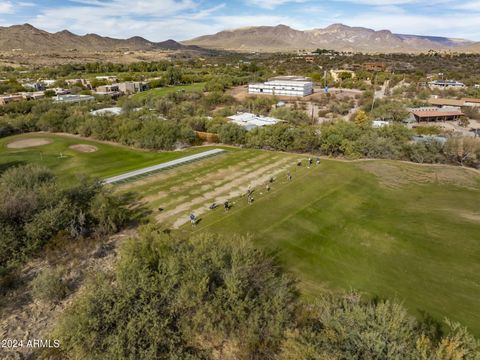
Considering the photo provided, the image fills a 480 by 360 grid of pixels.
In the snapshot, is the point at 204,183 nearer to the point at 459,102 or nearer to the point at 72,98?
the point at 72,98

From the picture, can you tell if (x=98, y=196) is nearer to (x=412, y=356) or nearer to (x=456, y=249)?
(x=412, y=356)

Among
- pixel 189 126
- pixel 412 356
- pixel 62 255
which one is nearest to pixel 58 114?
pixel 189 126

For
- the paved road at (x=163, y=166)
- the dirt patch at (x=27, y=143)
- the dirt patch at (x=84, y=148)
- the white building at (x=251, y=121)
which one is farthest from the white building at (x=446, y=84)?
the dirt patch at (x=27, y=143)

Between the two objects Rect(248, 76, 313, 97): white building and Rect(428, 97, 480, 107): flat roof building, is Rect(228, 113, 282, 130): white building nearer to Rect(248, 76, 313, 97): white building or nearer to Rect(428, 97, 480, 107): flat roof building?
Rect(248, 76, 313, 97): white building

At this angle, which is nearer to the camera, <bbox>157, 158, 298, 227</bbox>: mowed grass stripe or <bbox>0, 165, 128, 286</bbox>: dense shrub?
<bbox>0, 165, 128, 286</bbox>: dense shrub

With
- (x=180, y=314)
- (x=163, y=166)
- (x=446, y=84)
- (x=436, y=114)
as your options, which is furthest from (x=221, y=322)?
(x=446, y=84)

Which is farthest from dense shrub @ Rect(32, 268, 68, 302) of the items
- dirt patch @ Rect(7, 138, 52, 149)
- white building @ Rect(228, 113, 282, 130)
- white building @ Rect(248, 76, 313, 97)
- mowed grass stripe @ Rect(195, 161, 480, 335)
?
white building @ Rect(248, 76, 313, 97)
